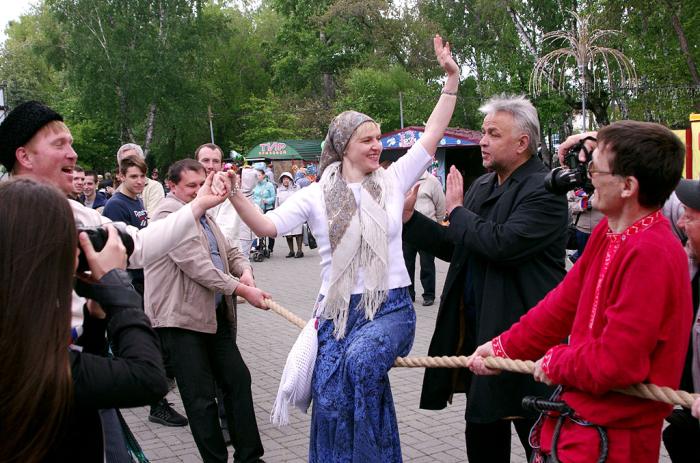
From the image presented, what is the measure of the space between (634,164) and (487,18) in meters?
38.3

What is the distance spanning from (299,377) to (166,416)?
103 inches

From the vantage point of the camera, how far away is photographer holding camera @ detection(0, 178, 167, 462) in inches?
73.6

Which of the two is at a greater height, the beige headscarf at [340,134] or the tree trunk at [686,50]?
the tree trunk at [686,50]

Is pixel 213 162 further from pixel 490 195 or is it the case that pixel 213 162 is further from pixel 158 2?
pixel 158 2

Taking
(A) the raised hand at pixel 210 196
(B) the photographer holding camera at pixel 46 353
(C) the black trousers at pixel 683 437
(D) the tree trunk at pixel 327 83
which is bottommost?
(C) the black trousers at pixel 683 437

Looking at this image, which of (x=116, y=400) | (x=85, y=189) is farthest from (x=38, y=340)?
(x=85, y=189)

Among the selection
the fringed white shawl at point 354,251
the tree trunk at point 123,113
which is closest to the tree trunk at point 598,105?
the fringed white shawl at point 354,251

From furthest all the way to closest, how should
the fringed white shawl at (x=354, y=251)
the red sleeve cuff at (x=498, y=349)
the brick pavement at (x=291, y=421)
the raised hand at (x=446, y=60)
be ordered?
the brick pavement at (x=291, y=421), the raised hand at (x=446, y=60), the fringed white shawl at (x=354, y=251), the red sleeve cuff at (x=498, y=349)

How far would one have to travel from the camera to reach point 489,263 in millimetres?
3666

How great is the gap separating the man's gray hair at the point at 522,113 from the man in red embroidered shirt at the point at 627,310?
1.16 meters

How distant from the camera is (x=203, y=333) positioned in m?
4.56

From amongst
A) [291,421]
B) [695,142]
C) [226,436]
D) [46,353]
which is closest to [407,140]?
[695,142]

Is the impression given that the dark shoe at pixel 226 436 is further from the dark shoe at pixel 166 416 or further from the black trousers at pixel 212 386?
the black trousers at pixel 212 386

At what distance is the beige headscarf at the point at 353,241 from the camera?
3.61 m
